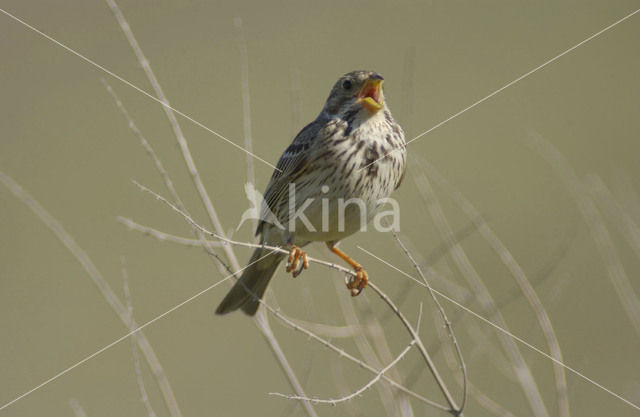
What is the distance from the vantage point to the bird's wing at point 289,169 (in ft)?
16.4

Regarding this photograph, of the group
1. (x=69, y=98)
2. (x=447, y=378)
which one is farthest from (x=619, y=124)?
(x=69, y=98)

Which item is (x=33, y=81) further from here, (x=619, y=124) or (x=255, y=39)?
(x=619, y=124)

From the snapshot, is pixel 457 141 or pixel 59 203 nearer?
pixel 59 203

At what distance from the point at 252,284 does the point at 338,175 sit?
1107mm

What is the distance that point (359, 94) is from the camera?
499 centimetres

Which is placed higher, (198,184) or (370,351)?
(198,184)

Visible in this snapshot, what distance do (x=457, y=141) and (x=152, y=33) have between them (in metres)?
6.85

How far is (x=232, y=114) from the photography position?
15.2 meters

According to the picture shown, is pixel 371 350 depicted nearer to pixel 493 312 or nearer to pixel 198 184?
pixel 493 312

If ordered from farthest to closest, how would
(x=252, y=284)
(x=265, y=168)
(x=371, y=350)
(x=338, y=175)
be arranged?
(x=265, y=168) < (x=252, y=284) < (x=338, y=175) < (x=371, y=350)

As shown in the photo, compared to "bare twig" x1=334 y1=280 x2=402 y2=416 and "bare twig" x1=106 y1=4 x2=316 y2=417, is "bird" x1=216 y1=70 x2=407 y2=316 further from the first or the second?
"bare twig" x1=106 y1=4 x2=316 y2=417

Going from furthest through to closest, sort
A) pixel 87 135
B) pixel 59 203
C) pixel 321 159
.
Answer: pixel 87 135 < pixel 59 203 < pixel 321 159

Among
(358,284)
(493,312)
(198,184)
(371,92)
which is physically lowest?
(493,312)

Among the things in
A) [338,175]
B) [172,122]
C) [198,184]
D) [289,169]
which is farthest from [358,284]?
[172,122]
